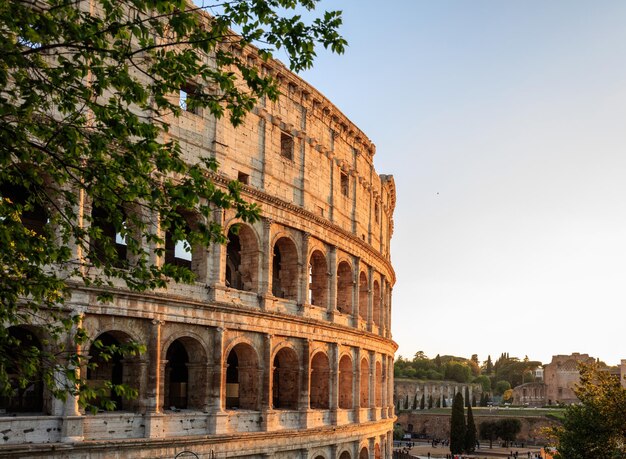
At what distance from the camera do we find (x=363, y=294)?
32906 mm

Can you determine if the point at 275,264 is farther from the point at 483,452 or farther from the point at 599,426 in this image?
the point at 483,452

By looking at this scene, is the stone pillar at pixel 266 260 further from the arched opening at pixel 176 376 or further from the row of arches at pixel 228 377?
the arched opening at pixel 176 376

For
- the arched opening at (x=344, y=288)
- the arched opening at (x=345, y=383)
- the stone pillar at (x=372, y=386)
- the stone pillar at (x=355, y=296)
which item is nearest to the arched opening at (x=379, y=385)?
the stone pillar at (x=372, y=386)

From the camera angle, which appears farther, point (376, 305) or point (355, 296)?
point (376, 305)

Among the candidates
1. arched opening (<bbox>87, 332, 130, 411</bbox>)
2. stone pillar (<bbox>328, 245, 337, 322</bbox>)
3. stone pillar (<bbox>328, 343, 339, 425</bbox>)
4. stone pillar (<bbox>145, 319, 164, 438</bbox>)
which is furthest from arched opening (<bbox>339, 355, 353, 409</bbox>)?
arched opening (<bbox>87, 332, 130, 411</bbox>)

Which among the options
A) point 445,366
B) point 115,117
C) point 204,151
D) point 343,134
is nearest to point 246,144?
point 204,151

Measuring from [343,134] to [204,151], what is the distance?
9.50m

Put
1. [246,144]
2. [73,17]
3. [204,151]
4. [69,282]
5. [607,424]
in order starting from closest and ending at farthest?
[73,17] → [69,282] → [204,151] → [246,144] → [607,424]

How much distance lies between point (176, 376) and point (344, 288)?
9.50m

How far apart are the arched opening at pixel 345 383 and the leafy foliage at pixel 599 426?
7.95 meters

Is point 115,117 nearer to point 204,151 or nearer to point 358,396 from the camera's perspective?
point 204,151

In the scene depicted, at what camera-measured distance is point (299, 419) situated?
2530 centimetres

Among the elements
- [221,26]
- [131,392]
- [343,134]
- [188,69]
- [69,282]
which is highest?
[343,134]

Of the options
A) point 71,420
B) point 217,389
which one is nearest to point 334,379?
point 217,389
